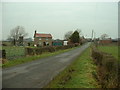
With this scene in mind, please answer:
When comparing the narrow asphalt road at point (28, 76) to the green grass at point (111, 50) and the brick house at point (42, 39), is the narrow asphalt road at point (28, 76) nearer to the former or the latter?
the green grass at point (111, 50)

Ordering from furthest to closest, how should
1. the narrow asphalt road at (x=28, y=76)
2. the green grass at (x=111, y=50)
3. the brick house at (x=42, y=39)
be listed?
the brick house at (x=42, y=39), the green grass at (x=111, y=50), the narrow asphalt road at (x=28, y=76)

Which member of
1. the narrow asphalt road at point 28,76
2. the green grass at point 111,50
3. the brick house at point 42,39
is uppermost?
the brick house at point 42,39

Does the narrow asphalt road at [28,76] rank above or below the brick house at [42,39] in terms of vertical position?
below

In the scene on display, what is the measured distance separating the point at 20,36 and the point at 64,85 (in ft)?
289

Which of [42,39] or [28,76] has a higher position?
[42,39]

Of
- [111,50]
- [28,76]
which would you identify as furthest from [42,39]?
[28,76]

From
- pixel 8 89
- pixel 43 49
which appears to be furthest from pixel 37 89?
pixel 43 49

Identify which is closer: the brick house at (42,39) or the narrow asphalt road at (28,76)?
the narrow asphalt road at (28,76)

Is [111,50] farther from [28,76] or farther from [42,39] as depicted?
[42,39]

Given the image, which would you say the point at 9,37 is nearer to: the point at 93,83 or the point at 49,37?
the point at 49,37

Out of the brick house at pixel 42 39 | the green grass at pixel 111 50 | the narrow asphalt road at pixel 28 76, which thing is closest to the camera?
the narrow asphalt road at pixel 28 76

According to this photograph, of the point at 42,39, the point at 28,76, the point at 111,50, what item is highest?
the point at 42,39

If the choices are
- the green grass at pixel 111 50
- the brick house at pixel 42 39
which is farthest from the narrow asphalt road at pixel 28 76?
the brick house at pixel 42 39

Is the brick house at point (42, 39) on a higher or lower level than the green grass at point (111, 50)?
higher
